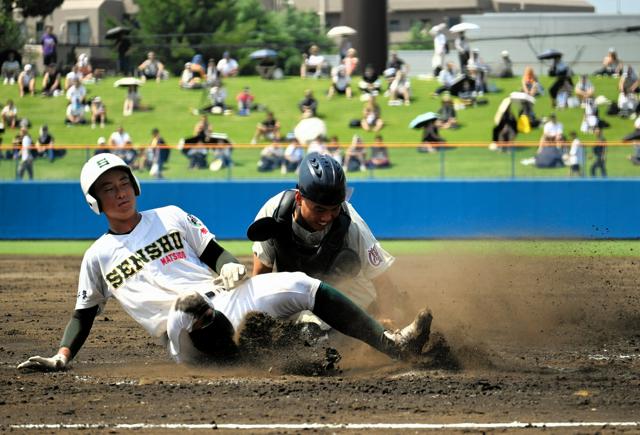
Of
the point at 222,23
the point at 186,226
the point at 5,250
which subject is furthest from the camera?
the point at 222,23

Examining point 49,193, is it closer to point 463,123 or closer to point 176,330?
point 463,123

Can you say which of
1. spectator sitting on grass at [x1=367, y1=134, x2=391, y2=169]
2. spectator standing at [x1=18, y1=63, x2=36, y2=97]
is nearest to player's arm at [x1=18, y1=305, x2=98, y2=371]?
spectator sitting on grass at [x1=367, y1=134, x2=391, y2=169]

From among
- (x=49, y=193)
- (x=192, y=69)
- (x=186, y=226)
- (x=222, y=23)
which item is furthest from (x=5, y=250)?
(x=222, y=23)

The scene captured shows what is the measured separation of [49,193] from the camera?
21.2 meters

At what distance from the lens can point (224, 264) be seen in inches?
259

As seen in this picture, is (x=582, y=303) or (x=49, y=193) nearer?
(x=582, y=303)

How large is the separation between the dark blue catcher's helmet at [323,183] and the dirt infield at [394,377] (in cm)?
118

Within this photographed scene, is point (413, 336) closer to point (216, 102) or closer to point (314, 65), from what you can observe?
point (216, 102)

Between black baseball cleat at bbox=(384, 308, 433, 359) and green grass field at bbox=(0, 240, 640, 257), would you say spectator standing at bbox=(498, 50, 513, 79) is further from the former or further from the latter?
black baseball cleat at bbox=(384, 308, 433, 359)

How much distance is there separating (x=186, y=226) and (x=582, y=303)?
200 inches

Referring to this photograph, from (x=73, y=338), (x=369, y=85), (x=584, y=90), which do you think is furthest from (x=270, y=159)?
(x=73, y=338)

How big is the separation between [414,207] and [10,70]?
68.3 feet

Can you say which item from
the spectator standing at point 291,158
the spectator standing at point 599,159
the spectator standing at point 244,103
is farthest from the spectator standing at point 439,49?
the spectator standing at point 599,159

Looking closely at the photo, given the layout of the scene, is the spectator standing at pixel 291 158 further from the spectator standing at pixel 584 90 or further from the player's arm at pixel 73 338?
the player's arm at pixel 73 338
